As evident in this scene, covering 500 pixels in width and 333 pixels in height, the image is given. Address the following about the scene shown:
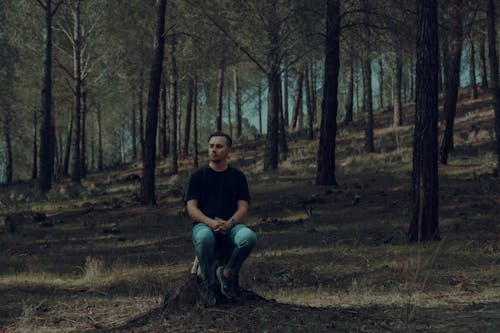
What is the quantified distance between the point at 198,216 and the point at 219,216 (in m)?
0.28

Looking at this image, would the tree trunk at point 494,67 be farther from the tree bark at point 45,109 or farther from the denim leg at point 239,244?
the tree bark at point 45,109

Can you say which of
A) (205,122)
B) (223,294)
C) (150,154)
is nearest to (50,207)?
(150,154)

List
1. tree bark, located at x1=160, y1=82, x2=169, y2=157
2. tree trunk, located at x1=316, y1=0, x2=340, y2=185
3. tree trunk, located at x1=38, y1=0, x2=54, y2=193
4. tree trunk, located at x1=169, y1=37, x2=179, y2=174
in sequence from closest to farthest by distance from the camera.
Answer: tree trunk, located at x1=316, y1=0, x2=340, y2=185 → tree trunk, located at x1=38, y1=0, x2=54, y2=193 → tree trunk, located at x1=169, y1=37, x2=179, y2=174 → tree bark, located at x1=160, y1=82, x2=169, y2=157

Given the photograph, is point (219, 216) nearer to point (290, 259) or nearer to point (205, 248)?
point (205, 248)

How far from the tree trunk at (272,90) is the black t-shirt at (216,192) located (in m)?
15.6

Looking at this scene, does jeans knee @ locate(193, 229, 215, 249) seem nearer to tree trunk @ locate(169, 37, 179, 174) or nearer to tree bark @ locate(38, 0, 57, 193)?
tree bark @ locate(38, 0, 57, 193)

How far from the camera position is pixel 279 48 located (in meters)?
21.8

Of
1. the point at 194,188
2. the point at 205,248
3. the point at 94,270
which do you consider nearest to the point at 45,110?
the point at 94,270

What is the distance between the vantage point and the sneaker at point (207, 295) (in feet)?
18.8

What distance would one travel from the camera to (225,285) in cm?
575

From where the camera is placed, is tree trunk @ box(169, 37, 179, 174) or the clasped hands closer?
the clasped hands

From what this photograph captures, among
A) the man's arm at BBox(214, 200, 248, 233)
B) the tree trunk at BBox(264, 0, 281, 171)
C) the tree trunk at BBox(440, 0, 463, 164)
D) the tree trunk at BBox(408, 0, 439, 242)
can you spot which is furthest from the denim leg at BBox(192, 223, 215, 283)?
the tree trunk at BBox(264, 0, 281, 171)

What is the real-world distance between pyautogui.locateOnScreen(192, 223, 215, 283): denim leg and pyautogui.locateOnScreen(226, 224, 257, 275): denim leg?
204 mm

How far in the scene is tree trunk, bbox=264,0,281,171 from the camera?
72.4ft
